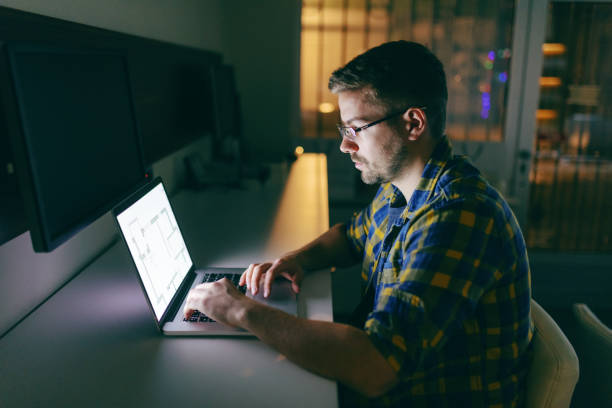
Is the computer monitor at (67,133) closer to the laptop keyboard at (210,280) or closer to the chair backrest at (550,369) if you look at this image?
the laptop keyboard at (210,280)

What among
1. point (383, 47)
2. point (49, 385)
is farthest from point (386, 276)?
point (49, 385)

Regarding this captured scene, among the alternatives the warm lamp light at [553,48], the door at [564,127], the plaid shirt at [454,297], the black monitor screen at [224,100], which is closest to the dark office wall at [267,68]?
the black monitor screen at [224,100]

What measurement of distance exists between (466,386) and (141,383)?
65cm

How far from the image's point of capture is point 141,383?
836 mm

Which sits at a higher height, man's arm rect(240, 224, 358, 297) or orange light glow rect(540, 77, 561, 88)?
orange light glow rect(540, 77, 561, 88)

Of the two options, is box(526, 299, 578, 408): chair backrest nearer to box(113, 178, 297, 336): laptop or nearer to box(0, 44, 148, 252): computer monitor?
box(113, 178, 297, 336): laptop

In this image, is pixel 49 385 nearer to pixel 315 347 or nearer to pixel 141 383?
pixel 141 383

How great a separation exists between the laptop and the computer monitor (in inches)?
2.8

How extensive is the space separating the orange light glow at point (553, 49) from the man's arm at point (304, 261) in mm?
2494

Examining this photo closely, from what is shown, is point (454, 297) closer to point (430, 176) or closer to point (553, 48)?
point (430, 176)

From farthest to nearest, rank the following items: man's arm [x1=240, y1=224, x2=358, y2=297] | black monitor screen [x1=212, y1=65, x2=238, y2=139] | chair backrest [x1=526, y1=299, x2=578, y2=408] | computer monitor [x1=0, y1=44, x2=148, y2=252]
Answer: black monitor screen [x1=212, y1=65, x2=238, y2=139], man's arm [x1=240, y1=224, x2=358, y2=297], chair backrest [x1=526, y1=299, x2=578, y2=408], computer monitor [x1=0, y1=44, x2=148, y2=252]

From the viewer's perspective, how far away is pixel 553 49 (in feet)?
10.4

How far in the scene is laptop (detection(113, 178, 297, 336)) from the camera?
990 mm

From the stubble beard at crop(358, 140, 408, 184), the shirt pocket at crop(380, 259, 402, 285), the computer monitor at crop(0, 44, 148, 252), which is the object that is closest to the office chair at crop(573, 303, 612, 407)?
the shirt pocket at crop(380, 259, 402, 285)
